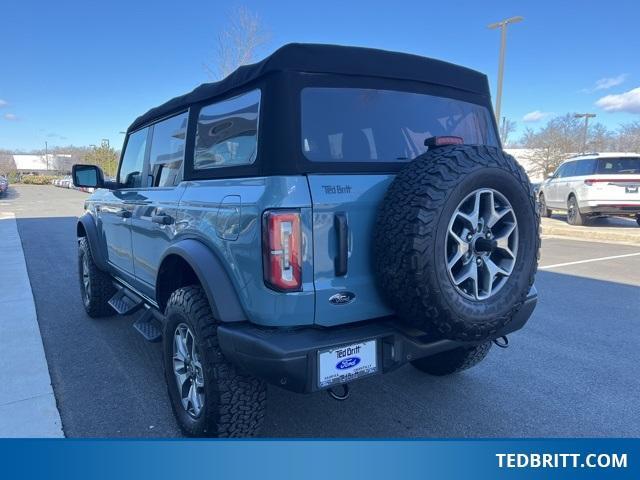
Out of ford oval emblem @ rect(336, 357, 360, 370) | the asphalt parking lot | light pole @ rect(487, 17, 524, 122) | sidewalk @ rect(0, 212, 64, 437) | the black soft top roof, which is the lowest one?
the asphalt parking lot

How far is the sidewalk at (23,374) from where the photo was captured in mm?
2688

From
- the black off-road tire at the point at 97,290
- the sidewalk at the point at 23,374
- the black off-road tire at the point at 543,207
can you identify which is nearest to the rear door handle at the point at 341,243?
the sidewalk at the point at 23,374

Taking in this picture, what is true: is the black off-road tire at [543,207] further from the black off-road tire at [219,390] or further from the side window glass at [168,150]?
the black off-road tire at [219,390]

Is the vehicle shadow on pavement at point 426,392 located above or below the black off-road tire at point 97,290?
below

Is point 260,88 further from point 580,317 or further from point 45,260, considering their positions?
point 45,260

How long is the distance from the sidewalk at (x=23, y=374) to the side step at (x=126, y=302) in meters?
0.67

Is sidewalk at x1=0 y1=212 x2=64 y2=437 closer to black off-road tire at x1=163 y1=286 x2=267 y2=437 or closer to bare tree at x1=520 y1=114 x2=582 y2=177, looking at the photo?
black off-road tire at x1=163 y1=286 x2=267 y2=437

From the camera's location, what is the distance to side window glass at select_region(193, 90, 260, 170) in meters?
2.28

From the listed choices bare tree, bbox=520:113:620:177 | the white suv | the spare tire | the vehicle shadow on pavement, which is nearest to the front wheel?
the white suv

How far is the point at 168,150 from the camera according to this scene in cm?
326

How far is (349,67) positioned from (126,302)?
2.87m

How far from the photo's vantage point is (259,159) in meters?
2.15

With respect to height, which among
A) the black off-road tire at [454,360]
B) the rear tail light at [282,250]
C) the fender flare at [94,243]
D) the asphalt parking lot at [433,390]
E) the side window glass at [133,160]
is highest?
the side window glass at [133,160]

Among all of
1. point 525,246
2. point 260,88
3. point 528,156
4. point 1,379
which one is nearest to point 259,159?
point 260,88
